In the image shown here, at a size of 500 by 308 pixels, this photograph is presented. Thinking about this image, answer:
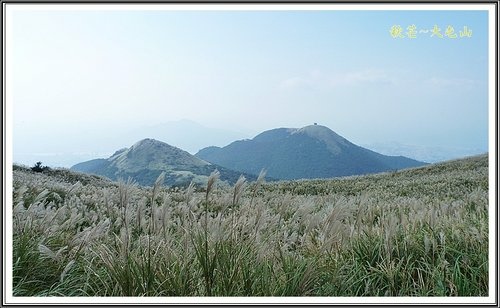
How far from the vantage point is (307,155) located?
443 ft

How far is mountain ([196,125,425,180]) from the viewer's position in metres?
127

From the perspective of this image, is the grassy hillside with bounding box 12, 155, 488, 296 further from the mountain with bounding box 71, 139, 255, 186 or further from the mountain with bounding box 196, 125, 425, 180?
the mountain with bounding box 196, 125, 425, 180

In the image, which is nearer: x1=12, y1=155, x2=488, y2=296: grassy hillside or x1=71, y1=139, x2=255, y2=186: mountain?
x1=12, y1=155, x2=488, y2=296: grassy hillside

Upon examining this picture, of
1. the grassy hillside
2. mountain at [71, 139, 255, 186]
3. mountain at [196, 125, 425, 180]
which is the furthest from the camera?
mountain at [196, 125, 425, 180]

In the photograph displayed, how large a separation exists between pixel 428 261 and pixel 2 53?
166 inches

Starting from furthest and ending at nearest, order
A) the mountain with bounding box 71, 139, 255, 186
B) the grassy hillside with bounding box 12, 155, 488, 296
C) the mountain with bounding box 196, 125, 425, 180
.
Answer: the mountain with bounding box 196, 125, 425, 180 → the mountain with bounding box 71, 139, 255, 186 → the grassy hillside with bounding box 12, 155, 488, 296

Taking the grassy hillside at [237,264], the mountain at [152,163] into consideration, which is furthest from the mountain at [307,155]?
the grassy hillside at [237,264]

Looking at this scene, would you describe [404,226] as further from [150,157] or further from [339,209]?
[150,157]

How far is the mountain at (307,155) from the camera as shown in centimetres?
12681

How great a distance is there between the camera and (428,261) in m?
4.16

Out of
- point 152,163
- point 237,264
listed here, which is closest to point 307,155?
point 152,163

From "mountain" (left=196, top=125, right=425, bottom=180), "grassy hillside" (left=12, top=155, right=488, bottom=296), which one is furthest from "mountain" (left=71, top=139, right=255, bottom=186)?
"mountain" (left=196, top=125, right=425, bottom=180)

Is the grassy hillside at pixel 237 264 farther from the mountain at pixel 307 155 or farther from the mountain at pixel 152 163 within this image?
the mountain at pixel 307 155

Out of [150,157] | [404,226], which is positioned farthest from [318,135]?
[404,226]
